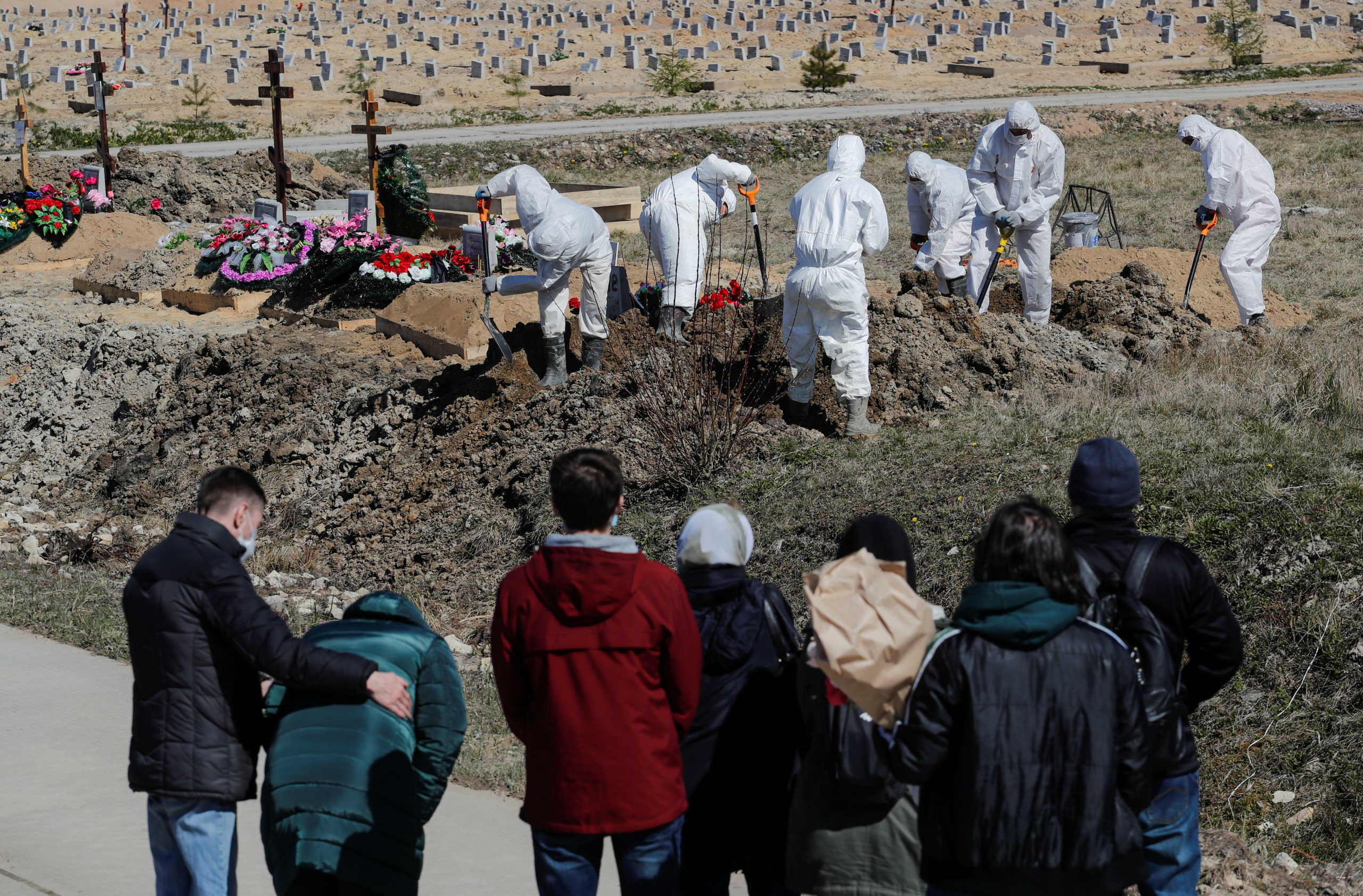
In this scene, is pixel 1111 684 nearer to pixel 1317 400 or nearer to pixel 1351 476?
pixel 1351 476

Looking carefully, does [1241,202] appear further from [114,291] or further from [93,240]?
[93,240]

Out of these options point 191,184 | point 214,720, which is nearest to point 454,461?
point 214,720

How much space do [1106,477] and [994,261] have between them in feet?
29.3

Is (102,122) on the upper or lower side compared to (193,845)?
upper

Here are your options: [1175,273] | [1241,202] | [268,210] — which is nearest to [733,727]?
[1241,202]

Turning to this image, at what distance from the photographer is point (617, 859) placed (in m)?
3.35

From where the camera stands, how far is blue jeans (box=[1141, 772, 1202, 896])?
11.5ft

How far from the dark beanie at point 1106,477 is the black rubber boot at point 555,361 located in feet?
22.7

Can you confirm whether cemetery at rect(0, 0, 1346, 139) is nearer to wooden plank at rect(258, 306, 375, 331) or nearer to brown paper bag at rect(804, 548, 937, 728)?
wooden plank at rect(258, 306, 375, 331)

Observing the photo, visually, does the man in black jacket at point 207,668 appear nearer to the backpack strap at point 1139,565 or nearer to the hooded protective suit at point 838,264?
the backpack strap at point 1139,565

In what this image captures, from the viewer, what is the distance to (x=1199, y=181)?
22.1 m

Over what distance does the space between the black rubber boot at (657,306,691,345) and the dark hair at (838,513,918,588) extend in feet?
22.0

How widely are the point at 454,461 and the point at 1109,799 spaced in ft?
25.1

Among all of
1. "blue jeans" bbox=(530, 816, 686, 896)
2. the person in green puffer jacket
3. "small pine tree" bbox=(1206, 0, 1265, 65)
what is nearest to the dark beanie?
"blue jeans" bbox=(530, 816, 686, 896)
